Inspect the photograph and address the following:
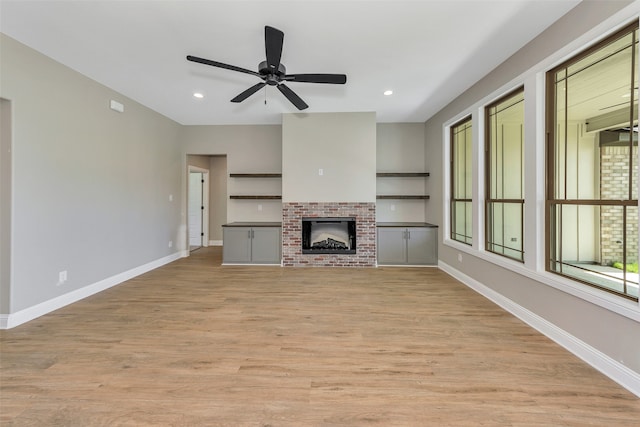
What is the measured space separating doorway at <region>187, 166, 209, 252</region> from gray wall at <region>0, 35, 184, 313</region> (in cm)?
210

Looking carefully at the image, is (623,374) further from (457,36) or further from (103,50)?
(103,50)

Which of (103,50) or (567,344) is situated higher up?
(103,50)

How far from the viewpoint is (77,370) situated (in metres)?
2.02

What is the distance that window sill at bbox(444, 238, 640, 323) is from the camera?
1.86 m

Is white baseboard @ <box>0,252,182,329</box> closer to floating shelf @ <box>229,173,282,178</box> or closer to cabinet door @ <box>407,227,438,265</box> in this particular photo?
floating shelf @ <box>229,173,282,178</box>

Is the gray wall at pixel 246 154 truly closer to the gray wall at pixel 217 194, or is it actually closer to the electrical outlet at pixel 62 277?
the gray wall at pixel 217 194

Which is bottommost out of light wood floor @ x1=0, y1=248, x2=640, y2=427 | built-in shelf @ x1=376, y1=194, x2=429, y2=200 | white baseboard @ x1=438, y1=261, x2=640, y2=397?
light wood floor @ x1=0, y1=248, x2=640, y2=427

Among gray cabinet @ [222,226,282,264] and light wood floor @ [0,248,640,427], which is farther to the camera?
gray cabinet @ [222,226,282,264]

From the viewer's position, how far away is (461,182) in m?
4.69

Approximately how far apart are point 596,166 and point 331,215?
3.64 meters

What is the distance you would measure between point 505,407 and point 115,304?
399cm

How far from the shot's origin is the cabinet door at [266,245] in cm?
536

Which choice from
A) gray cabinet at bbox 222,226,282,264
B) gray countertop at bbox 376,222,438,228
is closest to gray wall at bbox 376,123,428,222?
gray countertop at bbox 376,222,438,228

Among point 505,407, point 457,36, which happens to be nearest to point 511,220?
point 457,36
